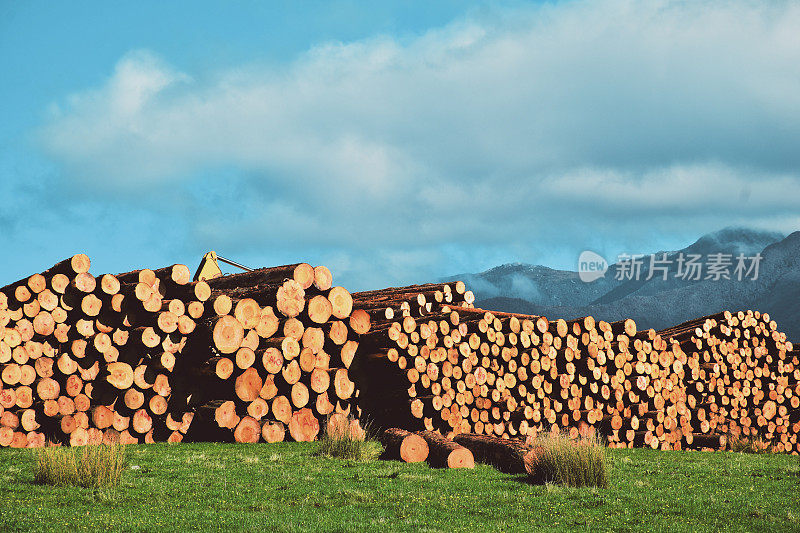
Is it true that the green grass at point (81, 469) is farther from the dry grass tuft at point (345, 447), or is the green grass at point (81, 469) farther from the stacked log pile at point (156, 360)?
the stacked log pile at point (156, 360)

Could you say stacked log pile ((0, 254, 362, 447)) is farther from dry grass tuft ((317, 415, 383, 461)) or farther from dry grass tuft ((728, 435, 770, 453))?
dry grass tuft ((728, 435, 770, 453))

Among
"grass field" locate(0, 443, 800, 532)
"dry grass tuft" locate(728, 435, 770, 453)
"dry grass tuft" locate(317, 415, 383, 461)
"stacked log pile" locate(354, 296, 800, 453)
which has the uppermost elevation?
"stacked log pile" locate(354, 296, 800, 453)

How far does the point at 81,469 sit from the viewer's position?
8.74 meters

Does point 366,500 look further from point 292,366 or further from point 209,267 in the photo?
point 209,267

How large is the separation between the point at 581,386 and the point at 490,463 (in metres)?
6.12

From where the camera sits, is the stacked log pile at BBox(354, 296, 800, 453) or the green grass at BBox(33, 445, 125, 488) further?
the stacked log pile at BBox(354, 296, 800, 453)

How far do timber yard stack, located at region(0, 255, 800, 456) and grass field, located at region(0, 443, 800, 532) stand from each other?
1811 millimetres

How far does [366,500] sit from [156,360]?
694 cm

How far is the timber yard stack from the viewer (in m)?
13.2

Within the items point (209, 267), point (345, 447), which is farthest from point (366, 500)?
point (209, 267)

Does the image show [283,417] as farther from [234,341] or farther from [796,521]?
[796,521]

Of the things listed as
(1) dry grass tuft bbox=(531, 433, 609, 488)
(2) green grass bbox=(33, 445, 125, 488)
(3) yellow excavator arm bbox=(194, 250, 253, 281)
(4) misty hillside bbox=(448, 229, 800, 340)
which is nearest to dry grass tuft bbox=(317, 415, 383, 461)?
(1) dry grass tuft bbox=(531, 433, 609, 488)

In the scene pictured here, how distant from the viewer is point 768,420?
65.6ft

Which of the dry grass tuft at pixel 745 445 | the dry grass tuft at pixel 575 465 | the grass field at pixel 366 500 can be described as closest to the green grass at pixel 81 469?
the grass field at pixel 366 500
